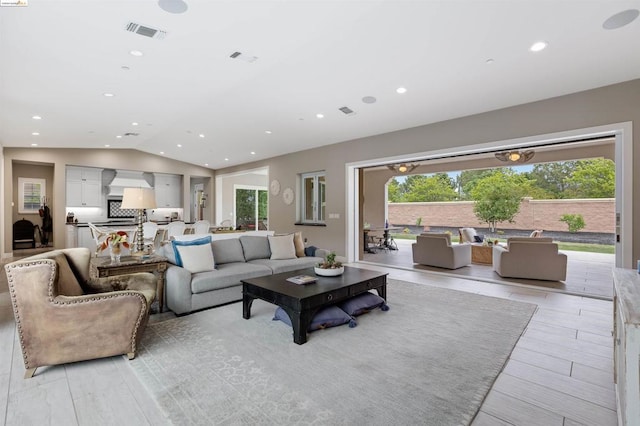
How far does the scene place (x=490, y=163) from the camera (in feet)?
31.6

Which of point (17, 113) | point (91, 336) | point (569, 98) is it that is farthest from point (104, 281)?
point (569, 98)

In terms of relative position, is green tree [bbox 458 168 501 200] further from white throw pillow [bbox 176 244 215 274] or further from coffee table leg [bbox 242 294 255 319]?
coffee table leg [bbox 242 294 255 319]

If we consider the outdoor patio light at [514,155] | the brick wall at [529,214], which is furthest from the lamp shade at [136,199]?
the brick wall at [529,214]

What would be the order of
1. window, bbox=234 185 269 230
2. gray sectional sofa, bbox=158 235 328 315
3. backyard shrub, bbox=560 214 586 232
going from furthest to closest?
window, bbox=234 185 269 230 → backyard shrub, bbox=560 214 586 232 → gray sectional sofa, bbox=158 235 328 315

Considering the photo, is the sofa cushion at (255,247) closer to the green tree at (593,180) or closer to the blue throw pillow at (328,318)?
the blue throw pillow at (328,318)

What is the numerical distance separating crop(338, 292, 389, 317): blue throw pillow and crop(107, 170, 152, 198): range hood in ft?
30.2

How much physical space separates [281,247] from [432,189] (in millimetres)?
11730

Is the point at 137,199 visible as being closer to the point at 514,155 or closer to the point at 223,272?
the point at 223,272

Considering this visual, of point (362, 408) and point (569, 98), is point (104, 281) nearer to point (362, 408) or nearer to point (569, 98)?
point (362, 408)

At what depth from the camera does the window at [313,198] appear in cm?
852

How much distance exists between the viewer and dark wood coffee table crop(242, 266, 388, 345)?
2.85 meters

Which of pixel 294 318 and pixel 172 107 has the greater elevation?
pixel 172 107

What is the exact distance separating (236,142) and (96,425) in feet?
23.4

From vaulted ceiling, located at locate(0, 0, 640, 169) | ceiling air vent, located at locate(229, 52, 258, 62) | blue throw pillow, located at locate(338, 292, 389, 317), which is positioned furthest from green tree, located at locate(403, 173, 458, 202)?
ceiling air vent, located at locate(229, 52, 258, 62)
